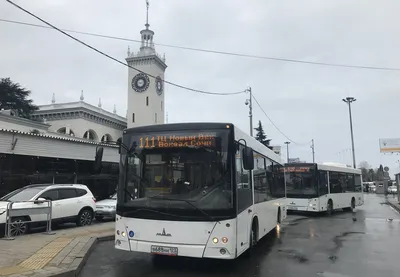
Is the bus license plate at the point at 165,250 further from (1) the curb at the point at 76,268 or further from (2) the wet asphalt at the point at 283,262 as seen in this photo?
(1) the curb at the point at 76,268

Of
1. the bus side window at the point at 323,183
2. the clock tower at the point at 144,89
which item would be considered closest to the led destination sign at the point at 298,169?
the bus side window at the point at 323,183

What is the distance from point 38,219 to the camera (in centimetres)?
1239

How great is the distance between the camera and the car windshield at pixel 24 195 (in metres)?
12.4

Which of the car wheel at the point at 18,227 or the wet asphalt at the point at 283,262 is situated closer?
the wet asphalt at the point at 283,262

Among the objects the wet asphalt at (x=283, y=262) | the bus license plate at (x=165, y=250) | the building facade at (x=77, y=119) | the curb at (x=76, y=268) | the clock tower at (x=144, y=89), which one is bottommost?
the wet asphalt at (x=283, y=262)

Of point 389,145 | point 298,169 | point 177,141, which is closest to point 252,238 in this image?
point 177,141

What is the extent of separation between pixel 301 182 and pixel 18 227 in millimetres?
14001

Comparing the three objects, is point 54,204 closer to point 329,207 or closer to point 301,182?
point 301,182

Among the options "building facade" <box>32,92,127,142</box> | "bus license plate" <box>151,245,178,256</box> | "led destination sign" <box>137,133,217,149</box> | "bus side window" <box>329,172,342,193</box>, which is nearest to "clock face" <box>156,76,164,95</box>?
"building facade" <box>32,92,127,142</box>

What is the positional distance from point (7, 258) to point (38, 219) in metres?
4.73

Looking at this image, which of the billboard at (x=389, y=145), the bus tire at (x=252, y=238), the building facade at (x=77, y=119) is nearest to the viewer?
the bus tire at (x=252, y=238)

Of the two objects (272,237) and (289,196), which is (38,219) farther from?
(289,196)

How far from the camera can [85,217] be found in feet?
47.2

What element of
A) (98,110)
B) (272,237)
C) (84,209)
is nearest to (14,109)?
(98,110)
